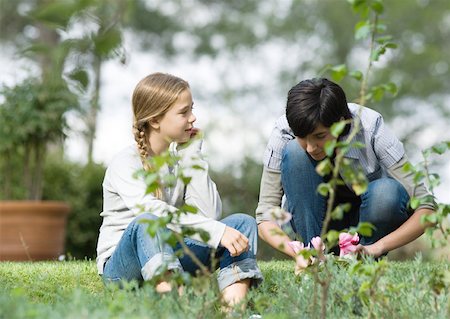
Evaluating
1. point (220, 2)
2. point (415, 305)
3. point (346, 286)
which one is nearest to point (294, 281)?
point (346, 286)

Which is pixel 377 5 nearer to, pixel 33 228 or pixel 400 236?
pixel 400 236

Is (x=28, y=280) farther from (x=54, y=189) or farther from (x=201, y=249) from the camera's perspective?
(x=54, y=189)

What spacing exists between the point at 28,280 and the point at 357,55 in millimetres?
15345

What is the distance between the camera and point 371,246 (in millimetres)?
3328

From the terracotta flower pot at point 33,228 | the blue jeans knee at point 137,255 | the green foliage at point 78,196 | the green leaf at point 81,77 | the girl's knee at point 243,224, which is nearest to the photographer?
the green leaf at point 81,77

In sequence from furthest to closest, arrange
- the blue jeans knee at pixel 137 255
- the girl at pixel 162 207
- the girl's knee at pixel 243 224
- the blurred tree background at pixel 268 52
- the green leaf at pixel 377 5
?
the blurred tree background at pixel 268 52 → the girl's knee at pixel 243 224 → the girl at pixel 162 207 → the blue jeans knee at pixel 137 255 → the green leaf at pixel 377 5

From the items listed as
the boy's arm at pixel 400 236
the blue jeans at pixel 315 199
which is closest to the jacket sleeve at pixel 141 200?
the blue jeans at pixel 315 199

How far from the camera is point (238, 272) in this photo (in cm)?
296

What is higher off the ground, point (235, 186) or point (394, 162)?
point (394, 162)

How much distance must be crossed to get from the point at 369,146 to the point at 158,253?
1.17 metres

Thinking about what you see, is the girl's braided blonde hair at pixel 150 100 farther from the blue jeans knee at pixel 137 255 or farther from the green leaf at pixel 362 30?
the green leaf at pixel 362 30

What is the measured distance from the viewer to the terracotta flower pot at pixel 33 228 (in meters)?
7.64

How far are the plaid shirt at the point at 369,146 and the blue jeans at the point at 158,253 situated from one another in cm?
64

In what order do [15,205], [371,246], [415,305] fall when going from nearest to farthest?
[415,305] < [371,246] < [15,205]
